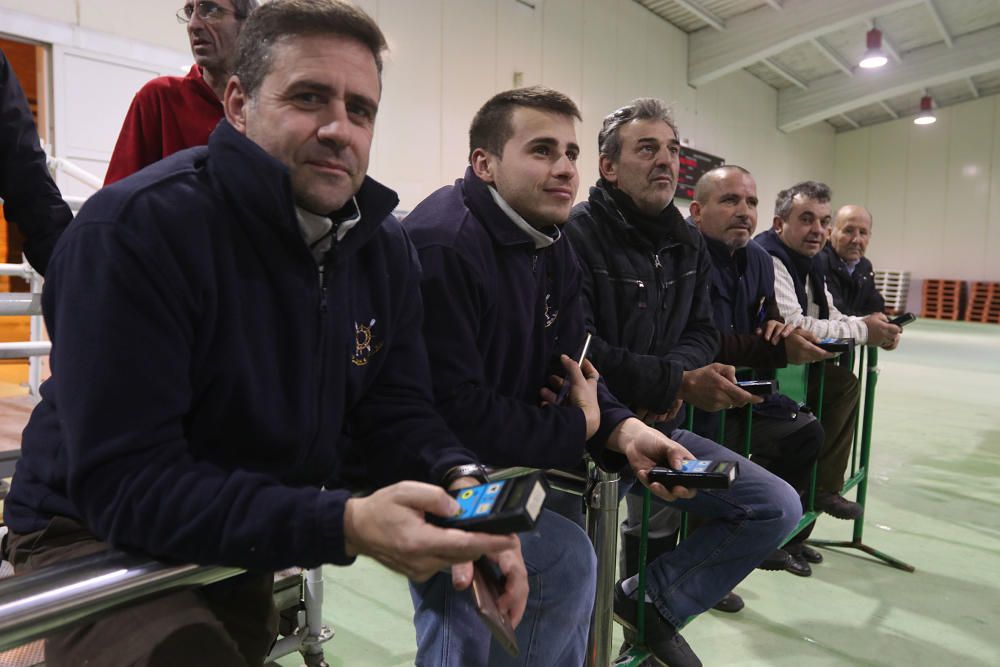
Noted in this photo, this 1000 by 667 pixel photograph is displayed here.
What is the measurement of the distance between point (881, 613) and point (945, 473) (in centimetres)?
216

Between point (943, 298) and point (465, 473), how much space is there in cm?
1756

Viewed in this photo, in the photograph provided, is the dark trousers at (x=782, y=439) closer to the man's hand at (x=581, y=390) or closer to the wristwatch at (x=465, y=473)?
the man's hand at (x=581, y=390)

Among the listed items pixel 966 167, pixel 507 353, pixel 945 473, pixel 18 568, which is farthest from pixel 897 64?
pixel 18 568

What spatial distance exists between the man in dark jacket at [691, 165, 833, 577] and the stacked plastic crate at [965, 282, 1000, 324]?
14641mm

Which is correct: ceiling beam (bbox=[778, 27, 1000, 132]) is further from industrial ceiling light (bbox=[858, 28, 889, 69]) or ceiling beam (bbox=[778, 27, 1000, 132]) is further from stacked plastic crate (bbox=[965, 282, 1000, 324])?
stacked plastic crate (bbox=[965, 282, 1000, 324])

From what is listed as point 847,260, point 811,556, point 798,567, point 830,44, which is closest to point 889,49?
point 830,44

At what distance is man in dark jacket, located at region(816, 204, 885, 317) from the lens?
→ 4242 mm

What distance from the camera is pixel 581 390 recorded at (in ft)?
5.22

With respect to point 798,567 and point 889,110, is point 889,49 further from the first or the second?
point 798,567

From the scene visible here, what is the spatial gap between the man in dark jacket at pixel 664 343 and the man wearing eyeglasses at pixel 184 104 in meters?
1.12

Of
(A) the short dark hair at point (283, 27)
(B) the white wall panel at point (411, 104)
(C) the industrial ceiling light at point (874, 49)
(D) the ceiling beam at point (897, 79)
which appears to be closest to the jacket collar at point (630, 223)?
(A) the short dark hair at point (283, 27)

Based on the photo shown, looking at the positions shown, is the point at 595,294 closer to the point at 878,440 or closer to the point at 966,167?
the point at 878,440

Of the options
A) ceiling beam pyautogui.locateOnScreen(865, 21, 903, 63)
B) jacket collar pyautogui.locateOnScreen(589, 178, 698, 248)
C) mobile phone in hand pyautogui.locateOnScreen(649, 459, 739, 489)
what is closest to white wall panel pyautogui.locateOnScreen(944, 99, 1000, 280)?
ceiling beam pyautogui.locateOnScreen(865, 21, 903, 63)

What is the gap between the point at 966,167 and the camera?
15.1 metres
